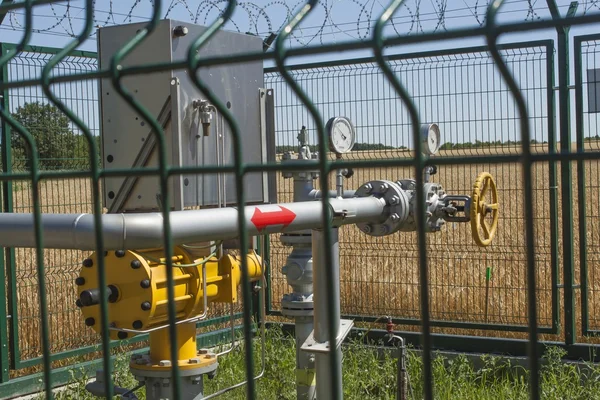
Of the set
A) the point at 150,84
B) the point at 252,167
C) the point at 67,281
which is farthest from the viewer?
the point at 67,281

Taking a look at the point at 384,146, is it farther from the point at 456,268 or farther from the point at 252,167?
the point at 252,167

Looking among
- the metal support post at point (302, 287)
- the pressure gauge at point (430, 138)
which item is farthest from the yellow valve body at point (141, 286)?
the pressure gauge at point (430, 138)

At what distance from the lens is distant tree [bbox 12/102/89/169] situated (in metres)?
5.89

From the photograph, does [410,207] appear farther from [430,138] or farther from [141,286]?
[141,286]

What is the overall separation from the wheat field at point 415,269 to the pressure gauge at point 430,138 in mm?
1096

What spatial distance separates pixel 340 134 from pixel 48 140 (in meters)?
2.44

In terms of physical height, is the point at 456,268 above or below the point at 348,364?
above

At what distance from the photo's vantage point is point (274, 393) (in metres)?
5.78

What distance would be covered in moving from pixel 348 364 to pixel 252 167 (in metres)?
4.64

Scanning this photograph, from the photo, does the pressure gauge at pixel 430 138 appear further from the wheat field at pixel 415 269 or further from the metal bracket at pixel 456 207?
the wheat field at pixel 415 269

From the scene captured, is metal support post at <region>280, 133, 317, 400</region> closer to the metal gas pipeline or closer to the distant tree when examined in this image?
the metal gas pipeline

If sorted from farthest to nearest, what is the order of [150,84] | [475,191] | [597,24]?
[150,84] < [475,191] < [597,24]

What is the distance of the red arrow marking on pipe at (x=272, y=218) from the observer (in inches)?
123

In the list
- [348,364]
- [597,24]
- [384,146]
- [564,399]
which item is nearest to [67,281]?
[348,364]
